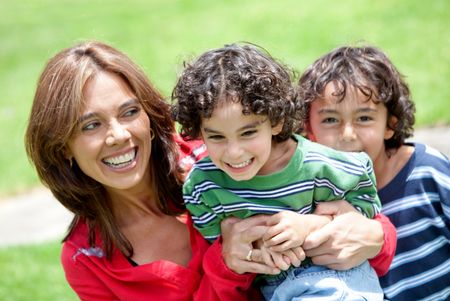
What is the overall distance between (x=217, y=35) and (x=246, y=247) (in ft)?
36.5

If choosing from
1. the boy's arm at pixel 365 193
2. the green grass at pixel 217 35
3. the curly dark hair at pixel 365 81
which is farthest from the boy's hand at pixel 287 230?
the green grass at pixel 217 35

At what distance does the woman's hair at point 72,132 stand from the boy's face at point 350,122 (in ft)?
2.33

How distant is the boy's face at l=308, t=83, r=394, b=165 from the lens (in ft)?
9.77

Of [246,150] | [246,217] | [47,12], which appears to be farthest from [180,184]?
[47,12]

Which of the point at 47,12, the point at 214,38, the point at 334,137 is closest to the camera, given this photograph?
the point at 334,137

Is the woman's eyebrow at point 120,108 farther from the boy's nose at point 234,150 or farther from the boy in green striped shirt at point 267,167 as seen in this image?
the boy's nose at point 234,150

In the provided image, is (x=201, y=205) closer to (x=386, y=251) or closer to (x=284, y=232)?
(x=284, y=232)

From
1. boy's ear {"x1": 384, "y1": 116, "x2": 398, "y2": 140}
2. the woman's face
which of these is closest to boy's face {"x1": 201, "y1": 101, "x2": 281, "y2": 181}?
the woman's face

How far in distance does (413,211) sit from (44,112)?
1.72 metres

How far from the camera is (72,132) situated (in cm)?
285

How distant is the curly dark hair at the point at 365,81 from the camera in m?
3.02

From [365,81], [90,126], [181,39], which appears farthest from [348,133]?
[181,39]

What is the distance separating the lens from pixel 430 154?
122 inches

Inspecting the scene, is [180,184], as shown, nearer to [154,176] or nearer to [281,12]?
[154,176]
